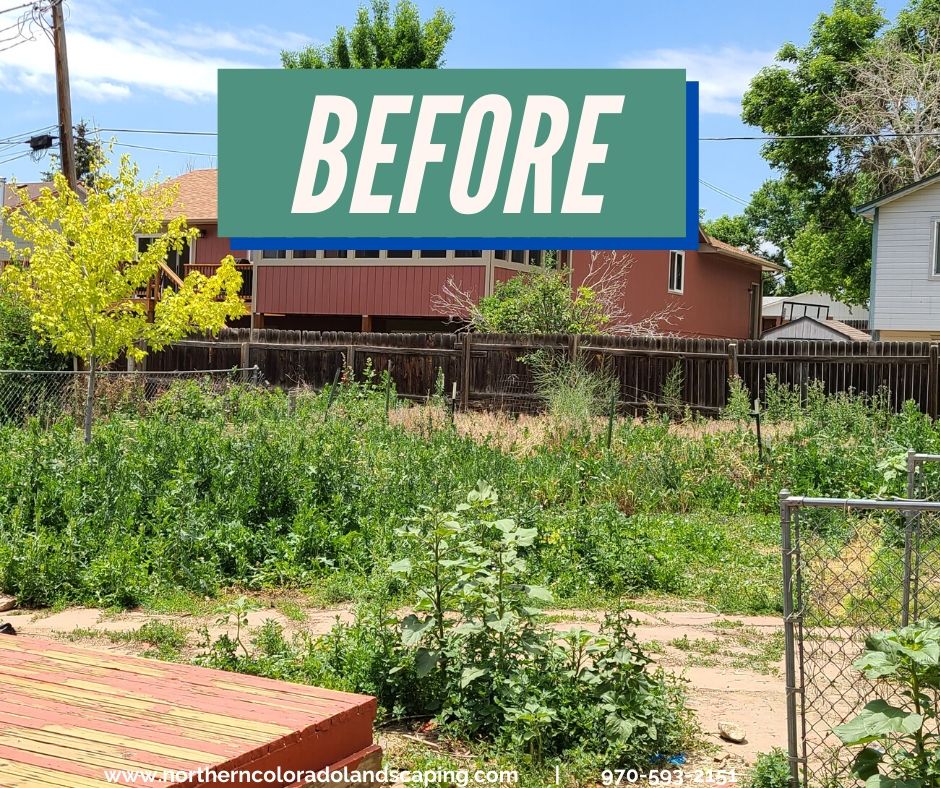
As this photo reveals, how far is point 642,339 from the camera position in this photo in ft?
64.1

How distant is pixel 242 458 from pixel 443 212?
3924 millimetres

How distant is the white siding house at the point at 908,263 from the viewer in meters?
25.1

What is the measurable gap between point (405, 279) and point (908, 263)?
12576mm

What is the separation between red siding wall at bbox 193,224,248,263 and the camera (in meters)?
29.6

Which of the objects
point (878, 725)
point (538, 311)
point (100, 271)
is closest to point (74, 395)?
point (100, 271)

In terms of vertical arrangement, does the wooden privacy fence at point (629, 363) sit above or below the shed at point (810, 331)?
below

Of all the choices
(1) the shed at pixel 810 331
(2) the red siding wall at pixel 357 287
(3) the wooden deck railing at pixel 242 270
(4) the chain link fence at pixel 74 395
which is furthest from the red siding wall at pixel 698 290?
(4) the chain link fence at pixel 74 395

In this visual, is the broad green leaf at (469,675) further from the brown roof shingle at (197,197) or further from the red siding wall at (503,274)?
the brown roof shingle at (197,197)

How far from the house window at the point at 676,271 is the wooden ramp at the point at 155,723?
26.5 metres

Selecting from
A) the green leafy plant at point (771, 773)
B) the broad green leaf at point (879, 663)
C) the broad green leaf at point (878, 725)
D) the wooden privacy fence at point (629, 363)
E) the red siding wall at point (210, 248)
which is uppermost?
the red siding wall at point (210, 248)

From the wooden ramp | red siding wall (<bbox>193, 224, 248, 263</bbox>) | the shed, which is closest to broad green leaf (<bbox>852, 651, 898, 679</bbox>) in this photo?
the wooden ramp

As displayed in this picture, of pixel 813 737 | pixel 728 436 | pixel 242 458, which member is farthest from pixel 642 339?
pixel 813 737

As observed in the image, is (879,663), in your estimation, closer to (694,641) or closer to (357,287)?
(694,641)

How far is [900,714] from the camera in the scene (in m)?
3.39
